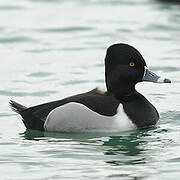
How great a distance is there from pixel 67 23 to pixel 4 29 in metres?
1.36

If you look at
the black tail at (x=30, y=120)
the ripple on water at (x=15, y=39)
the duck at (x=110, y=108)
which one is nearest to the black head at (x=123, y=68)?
the duck at (x=110, y=108)

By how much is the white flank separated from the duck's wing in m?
0.05

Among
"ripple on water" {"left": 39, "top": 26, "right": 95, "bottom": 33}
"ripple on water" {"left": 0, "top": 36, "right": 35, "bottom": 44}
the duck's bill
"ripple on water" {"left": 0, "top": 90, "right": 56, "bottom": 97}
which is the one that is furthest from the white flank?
"ripple on water" {"left": 39, "top": 26, "right": 95, "bottom": 33}

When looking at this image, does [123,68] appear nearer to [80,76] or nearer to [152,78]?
[152,78]

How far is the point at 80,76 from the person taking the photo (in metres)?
14.5

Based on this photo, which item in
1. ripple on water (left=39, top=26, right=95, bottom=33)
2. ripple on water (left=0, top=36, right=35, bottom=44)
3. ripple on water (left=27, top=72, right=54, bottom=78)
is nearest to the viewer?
ripple on water (left=27, top=72, right=54, bottom=78)

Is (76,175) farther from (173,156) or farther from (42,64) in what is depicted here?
(42,64)

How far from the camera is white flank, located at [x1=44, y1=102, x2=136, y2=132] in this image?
429 inches

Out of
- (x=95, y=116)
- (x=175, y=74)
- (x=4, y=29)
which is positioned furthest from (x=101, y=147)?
(x=4, y=29)

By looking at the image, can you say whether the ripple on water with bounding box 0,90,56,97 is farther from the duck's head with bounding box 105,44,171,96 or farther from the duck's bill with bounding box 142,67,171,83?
the duck's bill with bounding box 142,67,171,83

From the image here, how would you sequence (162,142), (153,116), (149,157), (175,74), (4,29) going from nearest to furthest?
(149,157) < (162,142) < (153,116) < (175,74) < (4,29)

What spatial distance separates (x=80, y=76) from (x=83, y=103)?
11.5 ft

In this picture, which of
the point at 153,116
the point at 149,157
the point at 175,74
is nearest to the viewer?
the point at 149,157

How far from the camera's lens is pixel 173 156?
32.4 ft
